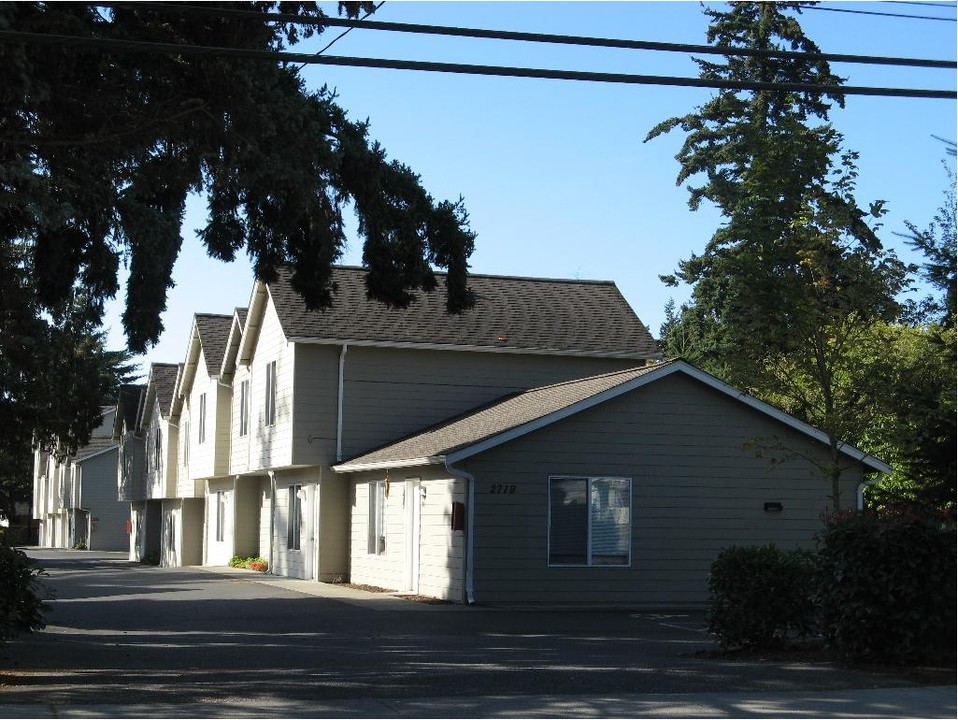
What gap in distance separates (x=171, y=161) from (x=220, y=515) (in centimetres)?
2646

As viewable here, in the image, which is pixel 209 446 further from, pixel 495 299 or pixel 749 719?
pixel 749 719

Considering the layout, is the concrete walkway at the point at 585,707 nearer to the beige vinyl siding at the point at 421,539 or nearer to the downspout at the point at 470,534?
the downspout at the point at 470,534

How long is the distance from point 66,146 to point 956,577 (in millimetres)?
10833

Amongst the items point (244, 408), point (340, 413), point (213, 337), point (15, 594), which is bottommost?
point (15, 594)

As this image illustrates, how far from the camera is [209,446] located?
39.2 meters

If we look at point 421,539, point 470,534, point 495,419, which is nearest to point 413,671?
point 470,534

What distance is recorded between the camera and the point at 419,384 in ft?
101

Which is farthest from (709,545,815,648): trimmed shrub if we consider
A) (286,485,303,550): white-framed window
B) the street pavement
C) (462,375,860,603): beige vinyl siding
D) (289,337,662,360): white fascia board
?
(286,485,303,550): white-framed window

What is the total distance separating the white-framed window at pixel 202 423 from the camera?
4034 centimetres

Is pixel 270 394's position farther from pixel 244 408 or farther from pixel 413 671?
pixel 413 671

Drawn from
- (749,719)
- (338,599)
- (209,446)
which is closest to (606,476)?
(338,599)

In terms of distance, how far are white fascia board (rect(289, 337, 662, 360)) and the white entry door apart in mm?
4255

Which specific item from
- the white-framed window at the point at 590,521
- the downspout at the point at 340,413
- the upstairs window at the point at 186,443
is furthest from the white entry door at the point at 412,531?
the upstairs window at the point at 186,443

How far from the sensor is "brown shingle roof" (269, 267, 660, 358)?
30.2 meters
